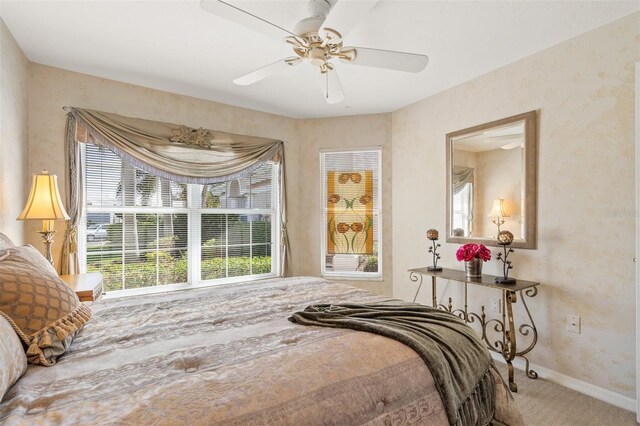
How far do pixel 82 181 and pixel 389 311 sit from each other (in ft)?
9.55

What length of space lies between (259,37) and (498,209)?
95.9 inches

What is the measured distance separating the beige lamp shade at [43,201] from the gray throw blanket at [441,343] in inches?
74.5

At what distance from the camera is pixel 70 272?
2.79 metres

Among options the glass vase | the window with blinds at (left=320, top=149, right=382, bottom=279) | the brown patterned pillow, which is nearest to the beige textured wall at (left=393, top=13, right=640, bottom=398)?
the glass vase

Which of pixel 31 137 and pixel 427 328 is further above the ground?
pixel 31 137

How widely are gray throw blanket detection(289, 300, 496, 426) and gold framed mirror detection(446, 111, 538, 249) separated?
1.53m

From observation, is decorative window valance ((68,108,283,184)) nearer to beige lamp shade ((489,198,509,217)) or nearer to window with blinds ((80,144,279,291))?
window with blinds ((80,144,279,291))

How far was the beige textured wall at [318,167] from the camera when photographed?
409 centimetres

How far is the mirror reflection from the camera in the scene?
277 cm

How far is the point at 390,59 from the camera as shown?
6.53 ft

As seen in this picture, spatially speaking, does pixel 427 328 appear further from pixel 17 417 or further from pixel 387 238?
pixel 387 238

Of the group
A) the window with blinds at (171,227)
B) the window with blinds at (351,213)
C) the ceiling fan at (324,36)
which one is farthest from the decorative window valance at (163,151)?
the ceiling fan at (324,36)

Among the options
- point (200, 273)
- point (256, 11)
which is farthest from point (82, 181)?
point (256, 11)

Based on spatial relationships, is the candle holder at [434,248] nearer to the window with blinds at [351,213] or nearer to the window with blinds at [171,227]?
the window with blinds at [351,213]
